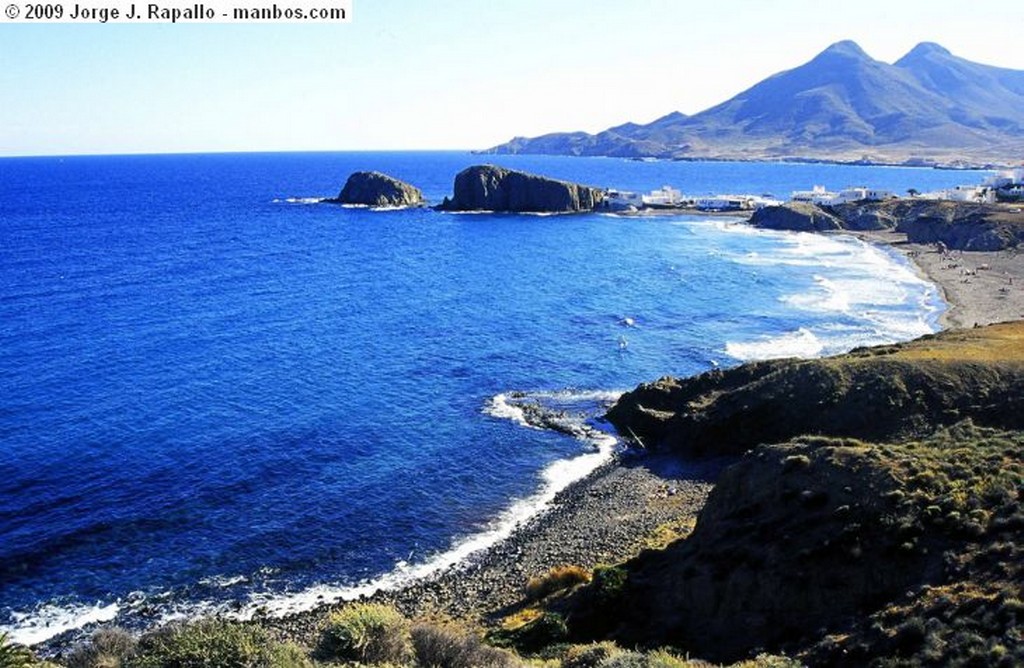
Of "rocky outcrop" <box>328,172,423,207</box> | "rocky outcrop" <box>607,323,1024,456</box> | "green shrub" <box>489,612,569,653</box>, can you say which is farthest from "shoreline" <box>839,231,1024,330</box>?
"rocky outcrop" <box>328,172,423,207</box>

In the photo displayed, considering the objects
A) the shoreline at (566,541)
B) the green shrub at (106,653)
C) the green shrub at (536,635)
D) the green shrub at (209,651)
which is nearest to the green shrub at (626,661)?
the green shrub at (536,635)

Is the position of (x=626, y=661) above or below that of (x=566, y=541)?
above

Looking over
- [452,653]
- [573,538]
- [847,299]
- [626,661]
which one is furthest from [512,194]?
[626,661]

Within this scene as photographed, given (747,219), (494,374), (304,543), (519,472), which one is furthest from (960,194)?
(304,543)

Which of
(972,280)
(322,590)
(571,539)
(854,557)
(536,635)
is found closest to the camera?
(854,557)

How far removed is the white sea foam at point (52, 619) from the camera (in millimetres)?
30734

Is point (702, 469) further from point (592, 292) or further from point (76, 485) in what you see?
point (592, 292)

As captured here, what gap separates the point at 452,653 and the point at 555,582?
1088cm

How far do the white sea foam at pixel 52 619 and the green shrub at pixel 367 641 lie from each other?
14312 millimetres

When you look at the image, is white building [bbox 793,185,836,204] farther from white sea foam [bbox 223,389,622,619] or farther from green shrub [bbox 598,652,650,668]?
green shrub [bbox 598,652,650,668]

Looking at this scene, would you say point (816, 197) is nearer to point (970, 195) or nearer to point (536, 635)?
point (970, 195)

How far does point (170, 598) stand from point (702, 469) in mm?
28818

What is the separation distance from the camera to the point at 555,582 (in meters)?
32.6

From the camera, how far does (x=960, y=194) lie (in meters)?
172
